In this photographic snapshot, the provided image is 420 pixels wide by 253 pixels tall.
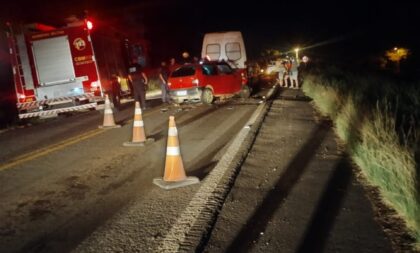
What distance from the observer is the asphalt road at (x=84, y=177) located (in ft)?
15.4

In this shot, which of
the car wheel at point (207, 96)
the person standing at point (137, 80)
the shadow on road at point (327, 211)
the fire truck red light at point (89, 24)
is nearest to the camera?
the shadow on road at point (327, 211)

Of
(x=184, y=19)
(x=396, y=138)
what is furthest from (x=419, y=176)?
(x=184, y=19)

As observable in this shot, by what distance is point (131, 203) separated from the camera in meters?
5.37

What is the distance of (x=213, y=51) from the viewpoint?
22.0 meters

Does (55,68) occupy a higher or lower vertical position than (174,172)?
higher

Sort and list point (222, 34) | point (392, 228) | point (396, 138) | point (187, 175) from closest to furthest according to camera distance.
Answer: point (392, 228) < point (396, 138) < point (187, 175) < point (222, 34)

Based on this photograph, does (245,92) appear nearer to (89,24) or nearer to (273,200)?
(89,24)

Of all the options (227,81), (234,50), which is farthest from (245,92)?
(234,50)

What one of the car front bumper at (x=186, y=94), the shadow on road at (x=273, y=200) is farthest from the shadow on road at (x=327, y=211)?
the car front bumper at (x=186, y=94)

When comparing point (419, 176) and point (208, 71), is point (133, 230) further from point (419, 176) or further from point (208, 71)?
point (208, 71)

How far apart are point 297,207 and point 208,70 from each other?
40.1 ft

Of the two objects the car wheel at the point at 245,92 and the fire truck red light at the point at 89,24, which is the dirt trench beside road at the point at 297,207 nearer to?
the fire truck red light at the point at 89,24

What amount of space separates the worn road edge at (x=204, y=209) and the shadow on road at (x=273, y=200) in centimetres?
34

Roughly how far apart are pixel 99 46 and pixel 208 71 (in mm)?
3949
